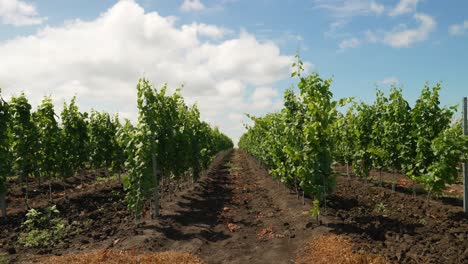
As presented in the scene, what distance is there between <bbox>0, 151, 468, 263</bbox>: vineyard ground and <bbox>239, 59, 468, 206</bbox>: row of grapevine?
48.9 inches

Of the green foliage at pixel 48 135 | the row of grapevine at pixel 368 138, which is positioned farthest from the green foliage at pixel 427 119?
the green foliage at pixel 48 135

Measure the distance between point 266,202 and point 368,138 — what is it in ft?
22.6

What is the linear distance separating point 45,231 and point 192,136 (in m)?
10.0

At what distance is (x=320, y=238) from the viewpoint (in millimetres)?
10195

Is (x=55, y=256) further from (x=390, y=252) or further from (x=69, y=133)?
(x=69, y=133)

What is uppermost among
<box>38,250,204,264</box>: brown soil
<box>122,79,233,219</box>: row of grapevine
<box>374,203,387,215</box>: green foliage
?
<box>122,79,233,219</box>: row of grapevine

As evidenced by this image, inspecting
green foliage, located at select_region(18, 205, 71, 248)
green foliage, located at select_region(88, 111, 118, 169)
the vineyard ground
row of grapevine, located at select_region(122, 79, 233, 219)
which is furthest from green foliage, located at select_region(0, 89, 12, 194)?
green foliage, located at select_region(88, 111, 118, 169)

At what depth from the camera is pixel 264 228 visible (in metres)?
12.5

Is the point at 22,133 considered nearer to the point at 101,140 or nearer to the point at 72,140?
the point at 72,140

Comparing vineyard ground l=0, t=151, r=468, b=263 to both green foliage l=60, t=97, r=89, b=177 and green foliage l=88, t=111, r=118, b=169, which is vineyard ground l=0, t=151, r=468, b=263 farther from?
green foliage l=88, t=111, r=118, b=169

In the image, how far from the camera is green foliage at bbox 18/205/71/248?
10852 mm

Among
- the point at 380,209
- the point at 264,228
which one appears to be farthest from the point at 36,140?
the point at 380,209

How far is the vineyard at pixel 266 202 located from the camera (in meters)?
9.62

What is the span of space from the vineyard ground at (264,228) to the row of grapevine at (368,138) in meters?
1.24
